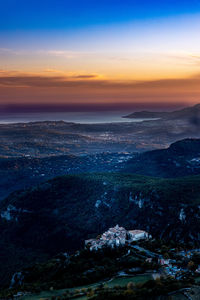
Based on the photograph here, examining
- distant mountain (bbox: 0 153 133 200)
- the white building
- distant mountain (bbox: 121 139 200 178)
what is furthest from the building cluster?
distant mountain (bbox: 0 153 133 200)

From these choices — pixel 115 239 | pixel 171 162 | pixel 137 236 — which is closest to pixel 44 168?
pixel 171 162

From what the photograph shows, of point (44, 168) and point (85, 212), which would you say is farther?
point (44, 168)

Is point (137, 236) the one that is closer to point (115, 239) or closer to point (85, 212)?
point (115, 239)

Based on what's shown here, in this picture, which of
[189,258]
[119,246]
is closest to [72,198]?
[119,246]

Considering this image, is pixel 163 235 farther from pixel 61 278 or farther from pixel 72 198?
pixel 72 198

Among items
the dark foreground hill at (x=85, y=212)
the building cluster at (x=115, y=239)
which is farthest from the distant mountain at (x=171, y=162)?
the building cluster at (x=115, y=239)

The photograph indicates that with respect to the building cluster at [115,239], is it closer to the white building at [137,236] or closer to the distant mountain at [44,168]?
the white building at [137,236]
